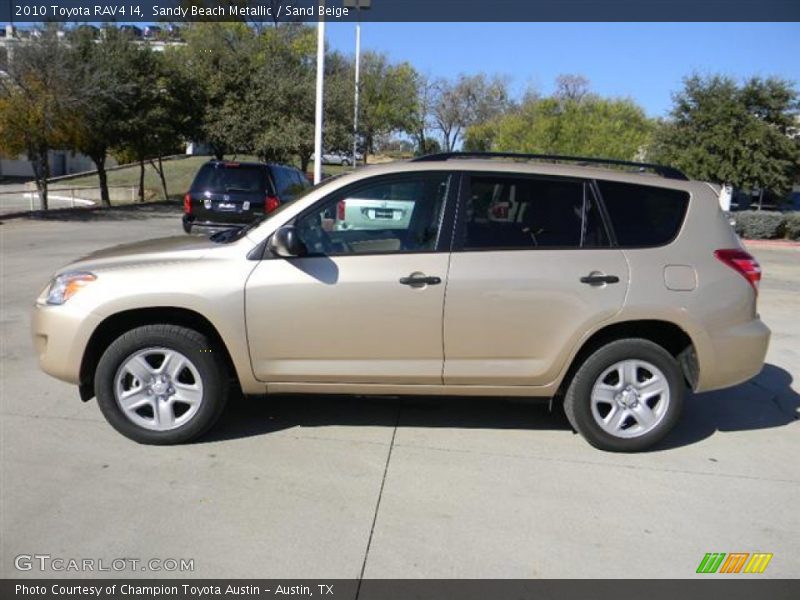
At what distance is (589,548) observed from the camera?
328cm

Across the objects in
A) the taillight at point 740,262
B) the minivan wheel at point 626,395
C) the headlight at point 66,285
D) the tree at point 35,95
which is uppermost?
the tree at point 35,95

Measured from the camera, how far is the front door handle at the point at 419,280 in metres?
4.11

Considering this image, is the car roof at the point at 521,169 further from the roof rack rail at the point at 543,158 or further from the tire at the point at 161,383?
the tire at the point at 161,383

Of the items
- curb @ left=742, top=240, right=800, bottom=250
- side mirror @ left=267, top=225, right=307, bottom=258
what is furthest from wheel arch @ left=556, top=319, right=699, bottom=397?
curb @ left=742, top=240, right=800, bottom=250

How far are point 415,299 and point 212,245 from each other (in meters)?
1.36

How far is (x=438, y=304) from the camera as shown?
4125 millimetres

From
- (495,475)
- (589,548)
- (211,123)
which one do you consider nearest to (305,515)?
(495,475)

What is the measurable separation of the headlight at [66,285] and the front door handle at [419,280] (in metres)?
1.89

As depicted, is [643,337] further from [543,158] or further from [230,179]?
[230,179]

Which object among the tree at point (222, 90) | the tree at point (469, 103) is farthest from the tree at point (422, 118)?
the tree at point (222, 90)

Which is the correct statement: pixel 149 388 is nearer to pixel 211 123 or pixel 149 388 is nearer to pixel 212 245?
pixel 212 245
